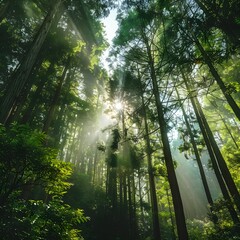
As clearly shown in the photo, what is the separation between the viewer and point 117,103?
1433cm

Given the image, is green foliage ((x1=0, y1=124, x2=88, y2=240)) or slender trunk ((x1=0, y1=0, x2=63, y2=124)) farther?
slender trunk ((x1=0, y1=0, x2=63, y2=124))

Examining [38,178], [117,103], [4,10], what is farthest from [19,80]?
[117,103]

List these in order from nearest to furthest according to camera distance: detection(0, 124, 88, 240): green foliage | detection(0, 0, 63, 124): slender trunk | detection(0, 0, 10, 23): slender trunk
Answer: detection(0, 124, 88, 240): green foliage < detection(0, 0, 63, 124): slender trunk < detection(0, 0, 10, 23): slender trunk

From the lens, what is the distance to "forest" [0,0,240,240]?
4.01 meters

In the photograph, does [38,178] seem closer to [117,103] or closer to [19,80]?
[19,80]

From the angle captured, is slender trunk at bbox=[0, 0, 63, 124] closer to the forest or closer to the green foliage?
the forest


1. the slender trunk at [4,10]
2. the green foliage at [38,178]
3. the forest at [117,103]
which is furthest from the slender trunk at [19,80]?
the slender trunk at [4,10]

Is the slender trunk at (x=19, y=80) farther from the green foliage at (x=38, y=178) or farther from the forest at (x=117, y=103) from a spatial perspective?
the green foliage at (x=38, y=178)

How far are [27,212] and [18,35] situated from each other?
13.6m

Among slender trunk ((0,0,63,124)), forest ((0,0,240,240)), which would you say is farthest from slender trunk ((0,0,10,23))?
slender trunk ((0,0,63,124))

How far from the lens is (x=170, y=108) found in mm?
8641

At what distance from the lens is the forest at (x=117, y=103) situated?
4.01m

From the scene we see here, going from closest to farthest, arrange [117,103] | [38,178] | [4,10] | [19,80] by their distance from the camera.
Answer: [38,178]
[19,80]
[4,10]
[117,103]

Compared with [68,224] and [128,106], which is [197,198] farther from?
[68,224]
